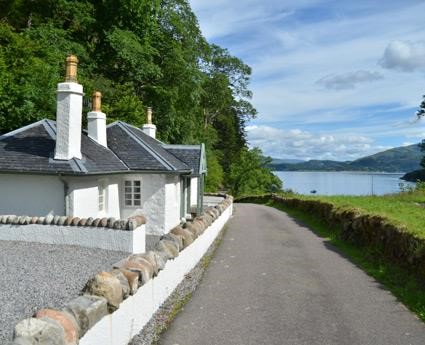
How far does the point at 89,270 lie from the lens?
10125mm

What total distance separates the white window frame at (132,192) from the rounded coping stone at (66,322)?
13.1m

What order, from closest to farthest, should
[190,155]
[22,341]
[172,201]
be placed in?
[22,341] < [172,201] < [190,155]

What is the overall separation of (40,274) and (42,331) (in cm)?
553

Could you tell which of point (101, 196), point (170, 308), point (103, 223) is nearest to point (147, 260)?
point (170, 308)

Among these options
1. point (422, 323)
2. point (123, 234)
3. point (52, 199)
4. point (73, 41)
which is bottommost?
point (422, 323)

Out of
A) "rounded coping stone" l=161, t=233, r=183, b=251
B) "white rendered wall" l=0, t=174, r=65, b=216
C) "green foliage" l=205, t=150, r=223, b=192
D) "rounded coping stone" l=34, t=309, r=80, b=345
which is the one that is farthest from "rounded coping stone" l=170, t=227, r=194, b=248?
"green foliage" l=205, t=150, r=223, b=192

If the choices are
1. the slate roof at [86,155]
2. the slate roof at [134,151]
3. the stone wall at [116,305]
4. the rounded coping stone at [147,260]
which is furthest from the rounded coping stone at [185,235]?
the slate roof at [134,151]

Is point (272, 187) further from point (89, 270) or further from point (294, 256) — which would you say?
point (89, 270)

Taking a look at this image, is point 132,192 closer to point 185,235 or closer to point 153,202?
point 153,202

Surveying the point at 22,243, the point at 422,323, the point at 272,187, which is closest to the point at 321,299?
the point at 422,323

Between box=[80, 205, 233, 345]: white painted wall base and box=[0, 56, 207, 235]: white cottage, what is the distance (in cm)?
524

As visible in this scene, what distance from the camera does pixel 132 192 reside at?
711 inches

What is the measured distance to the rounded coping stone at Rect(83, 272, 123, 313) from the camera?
594 cm

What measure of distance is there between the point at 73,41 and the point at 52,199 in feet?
62.5
